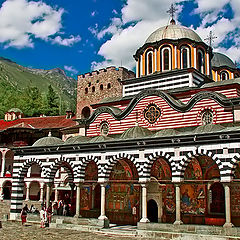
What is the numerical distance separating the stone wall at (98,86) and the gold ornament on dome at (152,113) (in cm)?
2104

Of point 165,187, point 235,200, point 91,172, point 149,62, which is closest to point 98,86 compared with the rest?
point 149,62

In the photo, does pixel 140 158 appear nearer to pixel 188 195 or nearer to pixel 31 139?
pixel 188 195

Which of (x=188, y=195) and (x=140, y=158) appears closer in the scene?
(x=140, y=158)

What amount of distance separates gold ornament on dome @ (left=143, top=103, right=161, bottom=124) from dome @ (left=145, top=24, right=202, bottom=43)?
553 centimetres

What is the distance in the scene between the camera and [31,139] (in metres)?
40.3

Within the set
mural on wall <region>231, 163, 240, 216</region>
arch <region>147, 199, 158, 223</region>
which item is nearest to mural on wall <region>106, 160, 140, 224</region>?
arch <region>147, 199, 158, 223</region>

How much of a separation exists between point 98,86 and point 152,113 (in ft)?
75.2

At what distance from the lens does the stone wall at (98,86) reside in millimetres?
42594

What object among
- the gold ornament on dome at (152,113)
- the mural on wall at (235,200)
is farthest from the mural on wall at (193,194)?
the gold ornament on dome at (152,113)

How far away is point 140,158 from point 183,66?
341 inches

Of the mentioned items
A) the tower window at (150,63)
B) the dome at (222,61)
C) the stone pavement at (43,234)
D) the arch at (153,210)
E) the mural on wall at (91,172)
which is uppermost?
the dome at (222,61)

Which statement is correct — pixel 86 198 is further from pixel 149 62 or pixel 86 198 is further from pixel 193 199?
pixel 149 62

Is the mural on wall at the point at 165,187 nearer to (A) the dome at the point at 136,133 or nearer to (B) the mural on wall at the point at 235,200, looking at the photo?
(A) the dome at the point at 136,133

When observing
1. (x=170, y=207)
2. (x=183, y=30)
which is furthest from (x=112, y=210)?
(x=183, y=30)
